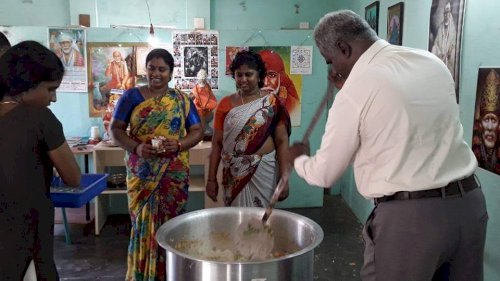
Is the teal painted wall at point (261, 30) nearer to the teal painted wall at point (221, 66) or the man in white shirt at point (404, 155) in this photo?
the teal painted wall at point (221, 66)

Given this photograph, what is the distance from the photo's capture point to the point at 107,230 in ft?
13.9

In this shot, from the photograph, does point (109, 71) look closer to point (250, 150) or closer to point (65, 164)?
point (250, 150)

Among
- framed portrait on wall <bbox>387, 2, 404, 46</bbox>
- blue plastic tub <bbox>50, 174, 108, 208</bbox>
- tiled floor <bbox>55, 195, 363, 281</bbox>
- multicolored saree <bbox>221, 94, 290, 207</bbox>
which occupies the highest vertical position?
framed portrait on wall <bbox>387, 2, 404, 46</bbox>

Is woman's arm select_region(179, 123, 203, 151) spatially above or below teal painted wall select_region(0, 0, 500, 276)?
below

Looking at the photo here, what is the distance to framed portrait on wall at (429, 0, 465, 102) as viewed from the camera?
2.42m

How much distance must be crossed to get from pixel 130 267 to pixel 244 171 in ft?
3.07

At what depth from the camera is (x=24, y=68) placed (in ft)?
5.76

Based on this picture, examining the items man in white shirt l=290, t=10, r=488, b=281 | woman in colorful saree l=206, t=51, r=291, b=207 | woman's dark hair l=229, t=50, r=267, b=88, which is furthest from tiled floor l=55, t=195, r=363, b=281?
man in white shirt l=290, t=10, r=488, b=281

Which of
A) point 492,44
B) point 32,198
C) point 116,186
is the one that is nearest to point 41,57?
point 32,198

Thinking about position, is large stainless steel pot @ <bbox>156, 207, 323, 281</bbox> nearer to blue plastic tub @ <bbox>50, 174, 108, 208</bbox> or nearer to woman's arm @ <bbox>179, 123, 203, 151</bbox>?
woman's arm @ <bbox>179, 123, 203, 151</bbox>

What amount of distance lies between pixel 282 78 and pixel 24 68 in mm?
3073

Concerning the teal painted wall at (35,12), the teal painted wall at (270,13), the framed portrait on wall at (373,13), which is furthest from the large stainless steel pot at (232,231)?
the teal painted wall at (35,12)

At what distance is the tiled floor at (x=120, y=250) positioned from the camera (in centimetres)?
335

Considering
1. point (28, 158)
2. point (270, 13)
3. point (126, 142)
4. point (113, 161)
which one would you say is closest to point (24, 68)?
point (28, 158)
